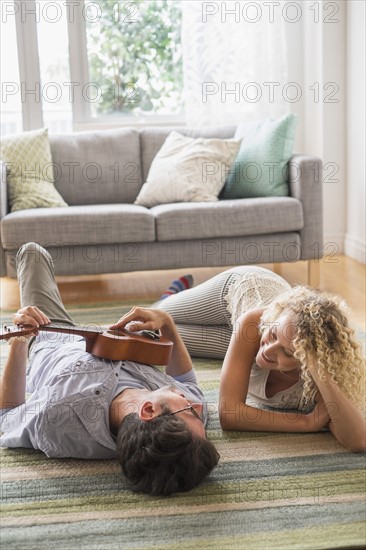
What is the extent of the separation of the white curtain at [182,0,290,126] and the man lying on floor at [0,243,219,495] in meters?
2.83

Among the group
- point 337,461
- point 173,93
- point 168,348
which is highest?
point 173,93

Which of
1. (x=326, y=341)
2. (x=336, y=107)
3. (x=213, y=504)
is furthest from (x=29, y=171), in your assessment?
(x=213, y=504)

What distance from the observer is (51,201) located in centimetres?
413

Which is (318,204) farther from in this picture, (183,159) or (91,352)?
(91,352)

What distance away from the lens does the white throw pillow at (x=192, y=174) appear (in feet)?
13.5

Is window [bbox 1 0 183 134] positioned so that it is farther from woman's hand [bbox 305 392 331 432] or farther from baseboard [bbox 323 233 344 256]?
woman's hand [bbox 305 392 331 432]

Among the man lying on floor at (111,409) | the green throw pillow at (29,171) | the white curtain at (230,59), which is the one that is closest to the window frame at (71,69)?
the white curtain at (230,59)

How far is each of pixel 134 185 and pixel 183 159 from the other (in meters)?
0.36

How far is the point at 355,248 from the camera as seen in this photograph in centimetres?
487

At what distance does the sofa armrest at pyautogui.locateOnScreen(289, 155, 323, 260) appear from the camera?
4039mm

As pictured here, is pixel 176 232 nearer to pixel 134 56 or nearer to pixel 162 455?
pixel 134 56

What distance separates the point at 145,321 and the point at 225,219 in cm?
171

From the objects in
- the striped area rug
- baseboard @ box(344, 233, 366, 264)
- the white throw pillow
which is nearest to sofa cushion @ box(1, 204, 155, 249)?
the white throw pillow

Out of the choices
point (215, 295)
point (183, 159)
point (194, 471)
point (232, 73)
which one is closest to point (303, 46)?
point (232, 73)
